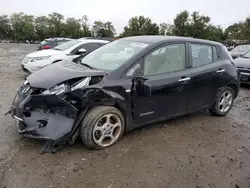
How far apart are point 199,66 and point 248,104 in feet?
8.57

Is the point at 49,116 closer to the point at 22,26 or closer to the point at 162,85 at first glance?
the point at 162,85

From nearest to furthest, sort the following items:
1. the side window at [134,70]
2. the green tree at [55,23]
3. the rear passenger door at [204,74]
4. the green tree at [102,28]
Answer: the side window at [134,70] → the rear passenger door at [204,74] → the green tree at [102,28] → the green tree at [55,23]

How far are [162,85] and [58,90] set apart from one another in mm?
1550

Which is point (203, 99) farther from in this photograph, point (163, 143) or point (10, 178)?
point (10, 178)

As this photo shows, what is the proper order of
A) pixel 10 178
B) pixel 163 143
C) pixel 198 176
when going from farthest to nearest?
pixel 163 143 < pixel 198 176 < pixel 10 178

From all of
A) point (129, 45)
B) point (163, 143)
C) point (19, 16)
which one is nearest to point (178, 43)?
point (129, 45)

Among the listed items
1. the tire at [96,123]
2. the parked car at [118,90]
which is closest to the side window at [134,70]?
the parked car at [118,90]

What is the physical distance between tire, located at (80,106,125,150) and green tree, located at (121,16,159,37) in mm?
52383

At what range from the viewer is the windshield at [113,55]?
127 inches

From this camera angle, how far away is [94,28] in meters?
59.9

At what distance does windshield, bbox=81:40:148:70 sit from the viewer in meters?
3.23

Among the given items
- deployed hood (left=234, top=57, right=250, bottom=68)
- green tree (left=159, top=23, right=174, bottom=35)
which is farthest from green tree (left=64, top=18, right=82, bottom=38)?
deployed hood (left=234, top=57, right=250, bottom=68)

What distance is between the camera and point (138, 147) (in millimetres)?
3084

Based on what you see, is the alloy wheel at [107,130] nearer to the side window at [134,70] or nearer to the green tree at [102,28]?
the side window at [134,70]
